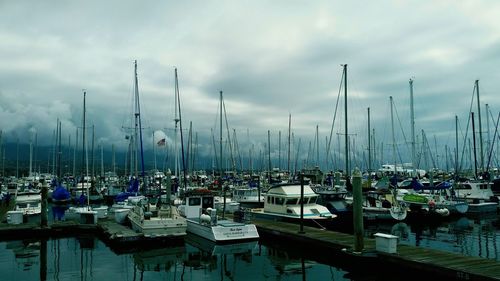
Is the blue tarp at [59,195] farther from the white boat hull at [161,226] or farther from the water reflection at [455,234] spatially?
the water reflection at [455,234]

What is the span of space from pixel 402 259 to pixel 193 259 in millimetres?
11685

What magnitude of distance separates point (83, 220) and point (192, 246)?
478 inches

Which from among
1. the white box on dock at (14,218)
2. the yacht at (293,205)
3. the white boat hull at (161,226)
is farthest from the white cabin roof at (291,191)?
the white box on dock at (14,218)

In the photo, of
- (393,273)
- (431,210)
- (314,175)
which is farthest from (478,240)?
(314,175)

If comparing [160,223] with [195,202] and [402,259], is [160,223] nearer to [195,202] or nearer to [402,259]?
[195,202]

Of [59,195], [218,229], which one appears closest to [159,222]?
[218,229]

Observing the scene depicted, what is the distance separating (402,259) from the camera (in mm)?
18406

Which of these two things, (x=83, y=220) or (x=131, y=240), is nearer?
(x=131, y=240)

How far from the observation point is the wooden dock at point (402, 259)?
1617 cm

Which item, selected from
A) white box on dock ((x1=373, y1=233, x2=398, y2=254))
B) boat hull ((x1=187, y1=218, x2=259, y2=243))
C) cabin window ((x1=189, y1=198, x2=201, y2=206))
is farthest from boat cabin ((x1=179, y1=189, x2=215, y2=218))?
white box on dock ((x1=373, y1=233, x2=398, y2=254))

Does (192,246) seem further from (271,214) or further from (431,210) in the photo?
(431,210)

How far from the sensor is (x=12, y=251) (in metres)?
25.9

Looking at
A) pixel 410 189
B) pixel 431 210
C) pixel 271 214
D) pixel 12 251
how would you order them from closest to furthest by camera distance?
pixel 12 251 < pixel 271 214 < pixel 431 210 < pixel 410 189

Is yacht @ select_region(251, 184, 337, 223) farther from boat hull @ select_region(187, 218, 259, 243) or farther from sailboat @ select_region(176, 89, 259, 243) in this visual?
boat hull @ select_region(187, 218, 259, 243)
